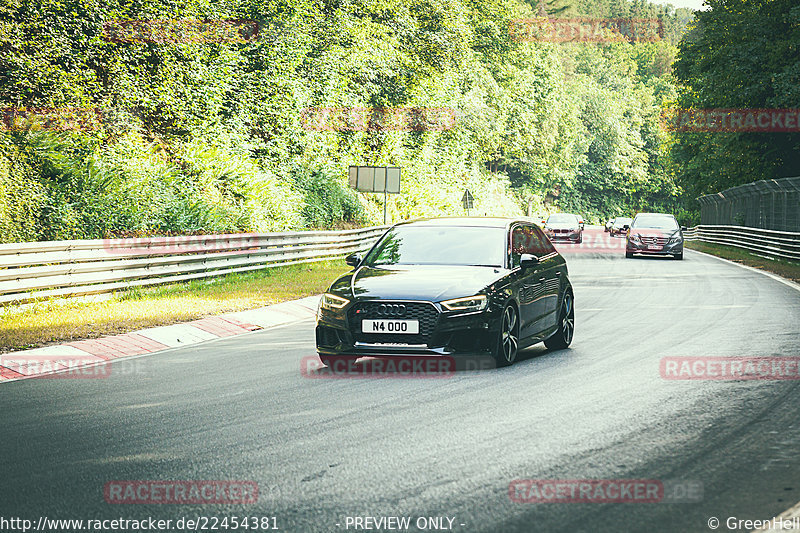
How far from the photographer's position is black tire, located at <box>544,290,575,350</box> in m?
11.5

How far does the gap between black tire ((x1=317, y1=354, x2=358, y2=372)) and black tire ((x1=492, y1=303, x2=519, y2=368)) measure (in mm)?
1556

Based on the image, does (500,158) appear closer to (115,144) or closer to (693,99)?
(693,99)

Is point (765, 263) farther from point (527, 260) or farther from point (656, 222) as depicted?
point (527, 260)

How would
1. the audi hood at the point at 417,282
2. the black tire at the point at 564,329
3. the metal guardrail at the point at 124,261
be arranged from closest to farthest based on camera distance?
the audi hood at the point at 417,282, the black tire at the point at 564,329, the metal guardrail at the point at 124,261

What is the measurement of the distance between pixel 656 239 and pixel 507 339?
24832mm

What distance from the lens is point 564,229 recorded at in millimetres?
47250

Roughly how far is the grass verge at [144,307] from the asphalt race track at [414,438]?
165cm

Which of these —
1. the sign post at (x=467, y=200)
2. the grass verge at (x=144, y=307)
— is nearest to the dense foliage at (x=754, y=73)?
the sign post at (x=467, y=200)

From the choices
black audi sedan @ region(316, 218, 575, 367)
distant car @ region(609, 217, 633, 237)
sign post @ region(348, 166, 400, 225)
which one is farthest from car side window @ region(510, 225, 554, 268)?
distant car @ region(609, 217, 633, 237)

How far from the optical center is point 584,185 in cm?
10419

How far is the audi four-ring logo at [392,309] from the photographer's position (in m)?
9.40

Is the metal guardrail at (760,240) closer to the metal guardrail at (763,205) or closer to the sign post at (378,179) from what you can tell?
the metal guardrail at (763,205)

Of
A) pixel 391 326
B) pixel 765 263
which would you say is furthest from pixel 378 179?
pixel 391 326

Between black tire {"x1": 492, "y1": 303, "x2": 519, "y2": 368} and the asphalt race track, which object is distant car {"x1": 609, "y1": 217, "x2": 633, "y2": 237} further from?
black tire {"x1": 492, "y1": 303, "x2": 519, "y2": 368}
